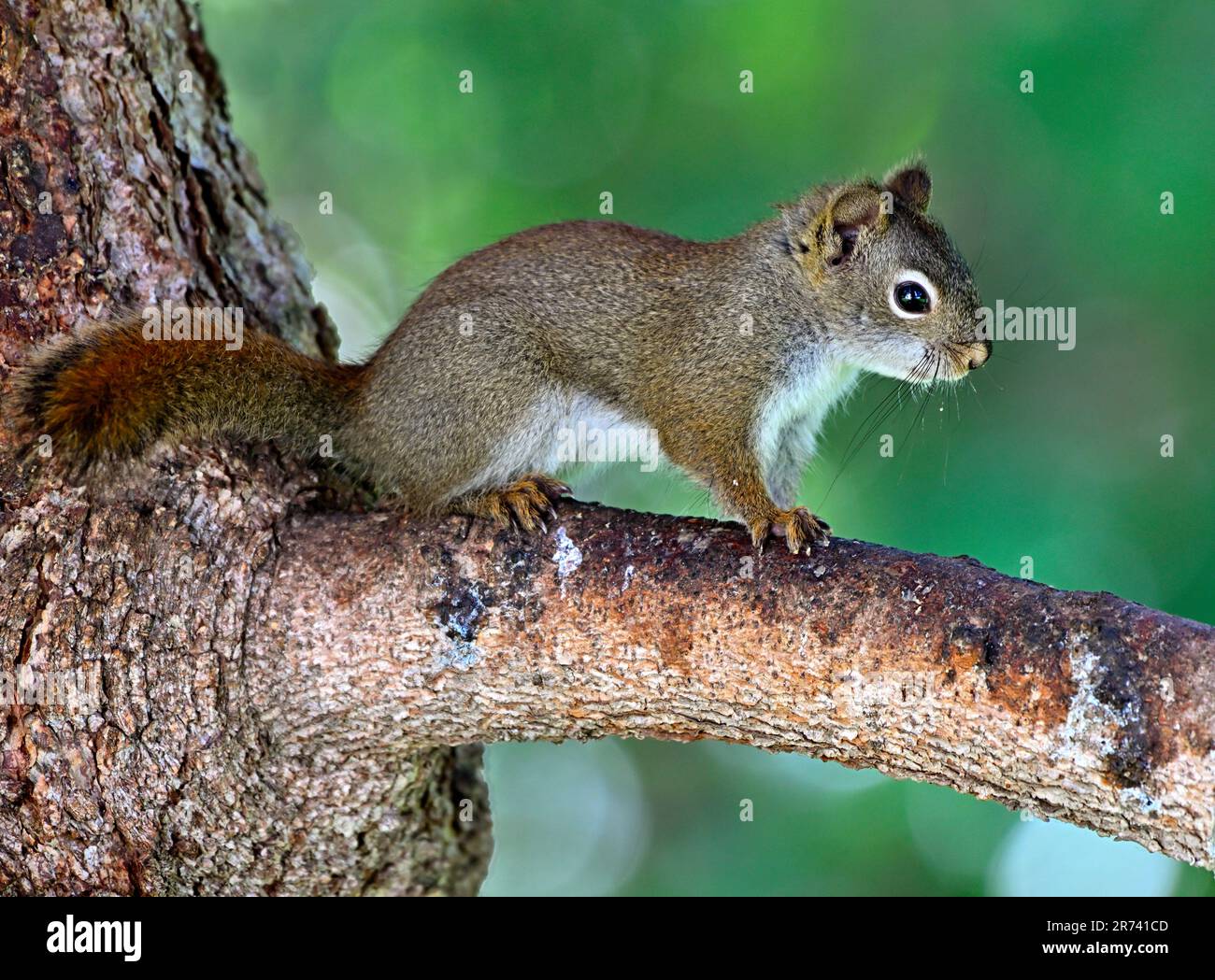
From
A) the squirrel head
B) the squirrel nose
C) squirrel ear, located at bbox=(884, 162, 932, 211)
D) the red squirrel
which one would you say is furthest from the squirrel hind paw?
squirrel ear, located at bbox=(884, 162, 932, 211)

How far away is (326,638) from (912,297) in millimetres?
1865

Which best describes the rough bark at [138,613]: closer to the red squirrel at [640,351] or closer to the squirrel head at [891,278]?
the red squirrel at [640,351]

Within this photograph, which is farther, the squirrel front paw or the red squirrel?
the red squirrel

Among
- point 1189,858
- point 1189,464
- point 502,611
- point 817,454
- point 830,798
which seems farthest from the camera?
point 830,798

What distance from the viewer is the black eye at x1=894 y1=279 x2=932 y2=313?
3380mm

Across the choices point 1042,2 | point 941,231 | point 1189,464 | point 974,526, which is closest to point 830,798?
point 974,526

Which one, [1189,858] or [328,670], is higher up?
[328,670]

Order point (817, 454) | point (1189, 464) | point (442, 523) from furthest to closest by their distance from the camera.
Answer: point (817, 454) < point (1189, 464) < point (442, 523)

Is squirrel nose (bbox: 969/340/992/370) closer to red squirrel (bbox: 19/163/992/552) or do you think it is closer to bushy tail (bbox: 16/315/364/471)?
red squirrel (bbox: 19/163/992/552)

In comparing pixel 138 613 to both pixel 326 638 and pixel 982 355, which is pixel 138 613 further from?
pixel 982 355

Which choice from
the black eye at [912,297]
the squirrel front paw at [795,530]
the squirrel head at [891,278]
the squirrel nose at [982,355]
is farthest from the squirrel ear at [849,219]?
the squirrel front paw at [795,530]

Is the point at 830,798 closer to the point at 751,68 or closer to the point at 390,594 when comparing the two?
the point at 390,594

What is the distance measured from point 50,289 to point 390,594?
3.60ft

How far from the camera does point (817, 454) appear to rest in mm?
4109
